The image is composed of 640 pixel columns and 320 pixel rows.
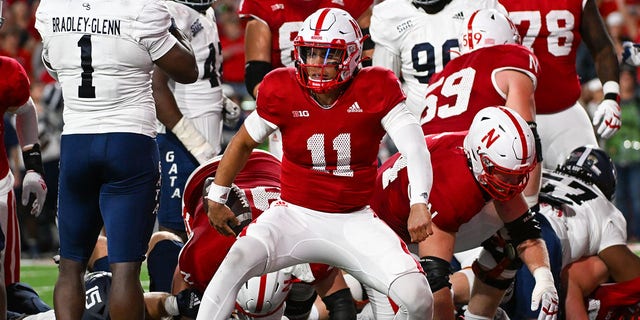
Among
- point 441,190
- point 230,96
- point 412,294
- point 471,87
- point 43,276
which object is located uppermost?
point 471,87

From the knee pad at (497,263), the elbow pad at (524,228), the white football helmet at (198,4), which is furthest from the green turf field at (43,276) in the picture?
the elbow pad at (524,228)

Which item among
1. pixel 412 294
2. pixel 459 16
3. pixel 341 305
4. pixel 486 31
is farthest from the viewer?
pixel 459 16

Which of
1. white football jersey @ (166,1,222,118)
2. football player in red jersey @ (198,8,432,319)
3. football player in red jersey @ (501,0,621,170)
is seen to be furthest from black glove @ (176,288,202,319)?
football player in red jersey @ (501,0,621,170)

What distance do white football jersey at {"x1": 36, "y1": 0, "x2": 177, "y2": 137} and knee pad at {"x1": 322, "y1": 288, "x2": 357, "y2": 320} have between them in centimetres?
109

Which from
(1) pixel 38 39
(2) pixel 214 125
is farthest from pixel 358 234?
(1) pixel 38 39

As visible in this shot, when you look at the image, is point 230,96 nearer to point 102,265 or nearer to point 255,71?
point 255,71

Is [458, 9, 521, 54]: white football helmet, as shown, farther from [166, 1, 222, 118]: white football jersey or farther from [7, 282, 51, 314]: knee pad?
[7, 282, 51, 314]: knee pad

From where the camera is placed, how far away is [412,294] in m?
4.20

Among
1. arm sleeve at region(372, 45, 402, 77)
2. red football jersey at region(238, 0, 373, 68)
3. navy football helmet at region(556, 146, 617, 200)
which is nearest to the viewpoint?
navy football helmet at region(556, 146, 617, 200)

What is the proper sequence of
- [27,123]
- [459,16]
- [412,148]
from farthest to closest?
[459,16]
[27,123]
[412,148]

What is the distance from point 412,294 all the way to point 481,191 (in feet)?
2.42

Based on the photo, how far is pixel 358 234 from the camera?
439 centimetres

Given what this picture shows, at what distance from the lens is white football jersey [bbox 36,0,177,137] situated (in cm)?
457

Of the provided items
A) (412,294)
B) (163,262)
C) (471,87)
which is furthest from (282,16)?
(412,294)
